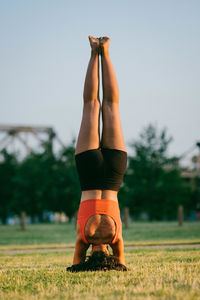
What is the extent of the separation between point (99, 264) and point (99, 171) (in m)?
0.94

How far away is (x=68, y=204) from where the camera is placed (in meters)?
37.8

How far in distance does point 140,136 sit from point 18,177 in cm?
1290

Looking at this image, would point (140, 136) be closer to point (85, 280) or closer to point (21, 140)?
point (21, 140)

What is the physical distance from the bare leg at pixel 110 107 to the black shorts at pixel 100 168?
12 centimetres

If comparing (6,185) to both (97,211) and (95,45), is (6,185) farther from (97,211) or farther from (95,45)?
(97,211)

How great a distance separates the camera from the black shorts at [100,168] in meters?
4.17

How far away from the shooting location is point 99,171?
4168 millimetres

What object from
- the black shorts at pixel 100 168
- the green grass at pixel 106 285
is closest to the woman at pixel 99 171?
the black shorts at pixel 100 168

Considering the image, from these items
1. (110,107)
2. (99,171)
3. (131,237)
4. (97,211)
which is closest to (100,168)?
(99,171)

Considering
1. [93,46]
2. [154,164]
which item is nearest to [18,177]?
[154,164]

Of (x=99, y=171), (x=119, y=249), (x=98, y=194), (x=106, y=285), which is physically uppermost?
(x=99, y=171)

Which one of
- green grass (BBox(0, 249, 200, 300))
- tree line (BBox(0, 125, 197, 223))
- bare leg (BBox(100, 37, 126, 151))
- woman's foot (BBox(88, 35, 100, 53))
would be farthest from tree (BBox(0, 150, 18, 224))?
green grass (BBox(0, 249, 200, 300))

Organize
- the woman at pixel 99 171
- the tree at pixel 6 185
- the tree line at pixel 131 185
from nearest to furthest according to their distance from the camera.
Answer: the woman at pixel 99 171
the tree line at pixel 131 185
the tree at pixel 6 185

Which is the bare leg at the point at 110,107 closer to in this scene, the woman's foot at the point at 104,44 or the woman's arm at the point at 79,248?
the woman's foot at the point at 104,44
